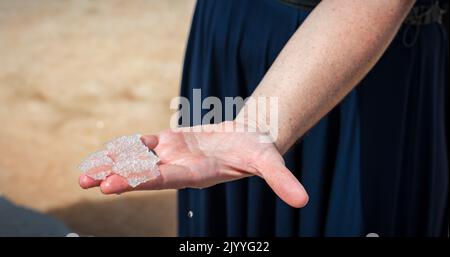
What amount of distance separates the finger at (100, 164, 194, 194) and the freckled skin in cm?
2

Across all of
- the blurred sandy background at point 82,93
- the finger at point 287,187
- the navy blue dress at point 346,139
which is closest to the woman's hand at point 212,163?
the finger at point 287,187

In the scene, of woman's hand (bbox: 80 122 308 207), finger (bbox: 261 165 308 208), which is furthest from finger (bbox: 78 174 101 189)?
finger (bbox: 261 165 308 208)

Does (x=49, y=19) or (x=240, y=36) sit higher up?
(x=49, y=19)

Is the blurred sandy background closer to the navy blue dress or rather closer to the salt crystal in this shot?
the navy blue dress

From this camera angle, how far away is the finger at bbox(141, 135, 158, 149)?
99cm

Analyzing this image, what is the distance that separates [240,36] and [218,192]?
362 mm

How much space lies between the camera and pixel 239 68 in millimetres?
Result: 1324

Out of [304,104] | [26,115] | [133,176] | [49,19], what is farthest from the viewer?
[49,19]

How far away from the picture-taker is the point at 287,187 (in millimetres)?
899

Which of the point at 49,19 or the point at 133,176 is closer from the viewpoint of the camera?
the point at 133,176

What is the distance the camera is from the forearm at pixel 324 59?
103 centimetres

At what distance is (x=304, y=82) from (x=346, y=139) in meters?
0.27
